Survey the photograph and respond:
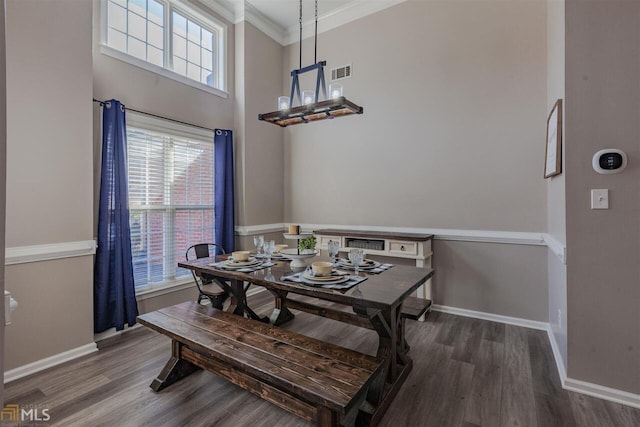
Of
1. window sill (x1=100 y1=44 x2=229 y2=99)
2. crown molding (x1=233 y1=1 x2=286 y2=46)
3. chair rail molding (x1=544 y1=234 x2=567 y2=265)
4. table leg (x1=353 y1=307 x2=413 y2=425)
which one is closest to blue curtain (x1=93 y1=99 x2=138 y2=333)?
window sill (x1=100 y1=44 x2=229 y2=99)

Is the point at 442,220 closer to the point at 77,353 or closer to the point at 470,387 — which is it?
the point at 470,387

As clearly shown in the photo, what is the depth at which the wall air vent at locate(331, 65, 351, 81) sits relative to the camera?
162 inches

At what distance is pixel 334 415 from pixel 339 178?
3106 millimetres

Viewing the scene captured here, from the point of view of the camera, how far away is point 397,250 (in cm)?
339

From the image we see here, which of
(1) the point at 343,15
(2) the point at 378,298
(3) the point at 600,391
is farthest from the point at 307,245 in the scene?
(1) the point at 343,15

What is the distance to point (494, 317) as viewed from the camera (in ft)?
10.7

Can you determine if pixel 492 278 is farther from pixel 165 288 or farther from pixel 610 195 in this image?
pixel 165 288

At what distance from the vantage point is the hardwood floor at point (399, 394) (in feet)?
5.96

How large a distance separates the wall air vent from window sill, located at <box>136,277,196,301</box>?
3.21 metres

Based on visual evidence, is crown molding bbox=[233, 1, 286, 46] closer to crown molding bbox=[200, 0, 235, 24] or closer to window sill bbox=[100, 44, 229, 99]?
crown molding bbox=[200, 0, 235, 24]

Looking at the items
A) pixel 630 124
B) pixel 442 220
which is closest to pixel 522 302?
pixel 442 220

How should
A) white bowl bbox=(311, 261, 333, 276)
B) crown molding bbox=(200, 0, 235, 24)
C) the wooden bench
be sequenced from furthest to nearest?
crown molding bbox=(200, 0, 235, 24), white bowl bbox=(311, 261, 333, 276), the wooden bench

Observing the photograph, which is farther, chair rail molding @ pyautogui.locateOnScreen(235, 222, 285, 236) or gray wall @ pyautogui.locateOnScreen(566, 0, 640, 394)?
chair rail molding @ pyautogui.locateOnScreen(235, 222, 285, 236)

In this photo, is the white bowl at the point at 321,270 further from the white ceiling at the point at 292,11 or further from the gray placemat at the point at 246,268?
the white ceiling at the point at 292,11
